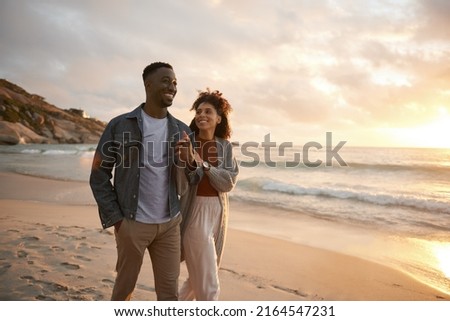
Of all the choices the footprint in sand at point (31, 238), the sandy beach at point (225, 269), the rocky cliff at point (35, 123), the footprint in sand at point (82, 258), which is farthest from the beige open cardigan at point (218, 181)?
the rocky cliff at point (35, 123)

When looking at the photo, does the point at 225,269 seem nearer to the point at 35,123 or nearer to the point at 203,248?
the point at 203,248

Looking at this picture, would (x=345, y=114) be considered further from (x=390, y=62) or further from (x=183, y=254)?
(x=183, y=254)

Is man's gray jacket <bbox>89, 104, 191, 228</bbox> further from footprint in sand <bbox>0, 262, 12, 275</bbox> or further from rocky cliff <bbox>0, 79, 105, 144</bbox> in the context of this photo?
rocky cliff <bbox>0, 79, 105, 144</bbox>

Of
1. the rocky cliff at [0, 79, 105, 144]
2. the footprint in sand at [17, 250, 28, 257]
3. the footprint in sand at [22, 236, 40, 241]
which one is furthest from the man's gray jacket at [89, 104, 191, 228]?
the rocky cliff at [0, 79, 105, 144]

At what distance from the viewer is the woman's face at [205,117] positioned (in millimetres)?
3109

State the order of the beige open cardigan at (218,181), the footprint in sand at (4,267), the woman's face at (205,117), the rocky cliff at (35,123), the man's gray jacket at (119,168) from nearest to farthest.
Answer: the man's gray jacket at (119,168)
the beige open cardigan at (218,181)
the woman's face at (205,117)
the footprint in sand at (4,267)
the rocky cliff at (35,123)

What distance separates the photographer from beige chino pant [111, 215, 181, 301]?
2.48 metres

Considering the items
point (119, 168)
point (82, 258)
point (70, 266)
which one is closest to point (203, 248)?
point (119, 168)

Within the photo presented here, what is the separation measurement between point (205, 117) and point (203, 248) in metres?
1.14

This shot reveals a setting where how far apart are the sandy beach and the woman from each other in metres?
0.99

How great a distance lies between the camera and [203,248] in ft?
9.58

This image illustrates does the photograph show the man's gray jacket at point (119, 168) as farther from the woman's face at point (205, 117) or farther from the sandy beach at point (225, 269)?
the sandy beach at point (225, 269)

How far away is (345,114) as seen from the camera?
1298 cm

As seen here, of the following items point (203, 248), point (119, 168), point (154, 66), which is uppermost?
point (154, 66)
